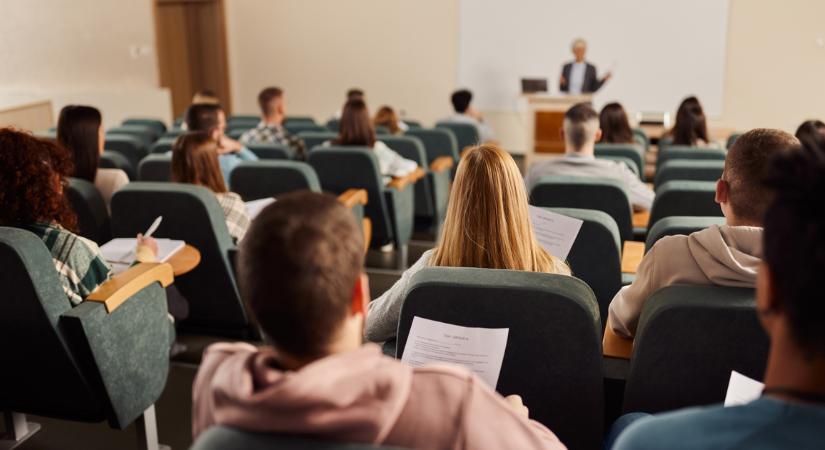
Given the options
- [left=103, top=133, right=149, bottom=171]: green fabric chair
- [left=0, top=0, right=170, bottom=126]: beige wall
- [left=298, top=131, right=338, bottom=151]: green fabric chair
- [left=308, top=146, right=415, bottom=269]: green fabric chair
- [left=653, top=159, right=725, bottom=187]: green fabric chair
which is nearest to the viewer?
[left=653, top=159, right=725, bottom=187]: green fabric chair

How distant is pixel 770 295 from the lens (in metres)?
0.86

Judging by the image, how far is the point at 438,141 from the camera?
20.2 feet

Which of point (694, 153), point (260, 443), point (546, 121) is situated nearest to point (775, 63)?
point (546, 121)

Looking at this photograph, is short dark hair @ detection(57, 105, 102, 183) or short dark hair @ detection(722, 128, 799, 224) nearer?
short dark hair @ detection(722, 128, 799, 224)

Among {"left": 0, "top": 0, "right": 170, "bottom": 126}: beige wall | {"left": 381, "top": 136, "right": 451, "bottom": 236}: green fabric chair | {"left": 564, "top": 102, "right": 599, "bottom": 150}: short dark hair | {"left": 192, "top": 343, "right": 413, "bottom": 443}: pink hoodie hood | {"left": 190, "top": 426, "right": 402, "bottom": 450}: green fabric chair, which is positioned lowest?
{"left": 381, "top": 136, "right": 451, "bottom": 236}: green fabric chair

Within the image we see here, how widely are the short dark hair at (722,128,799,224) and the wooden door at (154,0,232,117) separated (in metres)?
9.68

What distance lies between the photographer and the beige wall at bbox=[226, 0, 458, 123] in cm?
1034

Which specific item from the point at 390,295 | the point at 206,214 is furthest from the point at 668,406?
the point at 206,214

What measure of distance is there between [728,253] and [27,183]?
2033 mm

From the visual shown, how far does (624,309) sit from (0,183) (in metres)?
1.90

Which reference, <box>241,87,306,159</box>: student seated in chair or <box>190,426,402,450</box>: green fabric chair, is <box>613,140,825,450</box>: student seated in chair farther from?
<box>241,87,306,159</box>: student seated in chair

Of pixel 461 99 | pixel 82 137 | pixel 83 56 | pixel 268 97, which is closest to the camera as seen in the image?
pixel 82 137

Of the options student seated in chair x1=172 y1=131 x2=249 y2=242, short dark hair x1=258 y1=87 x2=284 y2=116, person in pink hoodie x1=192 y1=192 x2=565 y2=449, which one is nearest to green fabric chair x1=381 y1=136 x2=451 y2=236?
short dark hair x1=258 y1=87 x2=284 y2=116

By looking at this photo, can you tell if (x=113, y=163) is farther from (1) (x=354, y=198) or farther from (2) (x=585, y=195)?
(2) (x=585, y=195)
